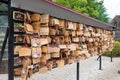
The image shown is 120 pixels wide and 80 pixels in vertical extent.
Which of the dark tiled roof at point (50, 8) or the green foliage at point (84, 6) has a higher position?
the green foliage at point (84, 6)

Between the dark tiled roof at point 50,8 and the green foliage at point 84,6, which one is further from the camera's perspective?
the green foliage at point 84,6

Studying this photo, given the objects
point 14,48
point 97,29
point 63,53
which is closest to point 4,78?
point 63,53

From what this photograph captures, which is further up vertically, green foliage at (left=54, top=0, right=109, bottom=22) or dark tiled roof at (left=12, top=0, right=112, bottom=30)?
green foliage at (left=54, top=0, right=109, bottom=22)

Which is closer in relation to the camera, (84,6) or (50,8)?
(50,8)

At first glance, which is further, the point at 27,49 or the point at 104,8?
the point at 104,8

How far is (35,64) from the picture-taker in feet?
14.4

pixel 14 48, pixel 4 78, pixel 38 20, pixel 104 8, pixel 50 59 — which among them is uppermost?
pixel 104 8

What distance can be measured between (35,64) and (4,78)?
392 cm

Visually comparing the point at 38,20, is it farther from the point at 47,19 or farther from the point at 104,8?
the point at 104,8

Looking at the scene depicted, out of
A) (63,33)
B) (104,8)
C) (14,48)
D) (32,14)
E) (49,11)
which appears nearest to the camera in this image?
(14,48)

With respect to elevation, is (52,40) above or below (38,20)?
below

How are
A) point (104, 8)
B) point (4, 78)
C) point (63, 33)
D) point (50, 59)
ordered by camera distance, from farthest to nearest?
point (104, 8) → point (4, 78) → point (63, 33) → point (50, 59)

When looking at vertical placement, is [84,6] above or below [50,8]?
above

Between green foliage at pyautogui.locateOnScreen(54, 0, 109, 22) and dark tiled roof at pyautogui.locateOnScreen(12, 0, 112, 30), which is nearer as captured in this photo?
dark tiled roof at pyautogui.locateOnScreen(12, 0, 112, 30)
